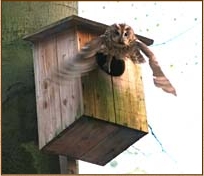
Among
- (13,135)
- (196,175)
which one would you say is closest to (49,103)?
(13,135)

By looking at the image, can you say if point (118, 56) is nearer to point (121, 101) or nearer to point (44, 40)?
point (121, 101)

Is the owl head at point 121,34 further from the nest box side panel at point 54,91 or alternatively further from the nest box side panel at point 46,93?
the nest box side panel at point 46,93

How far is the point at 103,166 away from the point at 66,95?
563 millimetres

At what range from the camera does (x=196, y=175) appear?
2.93 meters

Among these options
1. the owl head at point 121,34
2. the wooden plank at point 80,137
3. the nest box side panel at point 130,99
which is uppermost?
the owl head at point 121,34

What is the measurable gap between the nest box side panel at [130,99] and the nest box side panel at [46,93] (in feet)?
1.04

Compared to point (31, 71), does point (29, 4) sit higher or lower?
higher

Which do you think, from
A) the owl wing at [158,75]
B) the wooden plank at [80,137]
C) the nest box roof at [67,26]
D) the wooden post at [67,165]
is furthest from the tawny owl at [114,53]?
the wooden post at [67,165]

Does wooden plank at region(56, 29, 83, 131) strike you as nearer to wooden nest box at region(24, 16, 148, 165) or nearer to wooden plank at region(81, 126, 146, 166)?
wooden nest box at region(24, 16, 148, 165)

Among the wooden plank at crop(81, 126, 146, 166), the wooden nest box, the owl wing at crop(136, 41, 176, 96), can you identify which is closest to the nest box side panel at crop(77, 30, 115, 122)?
the wooden nest box

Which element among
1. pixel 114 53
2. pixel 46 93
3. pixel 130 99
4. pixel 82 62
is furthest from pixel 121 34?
pixel 46 93

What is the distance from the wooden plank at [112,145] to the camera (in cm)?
299

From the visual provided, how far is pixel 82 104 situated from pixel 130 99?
0.36 m

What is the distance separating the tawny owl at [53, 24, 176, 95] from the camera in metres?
2.84
